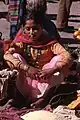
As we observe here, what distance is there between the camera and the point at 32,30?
473cm

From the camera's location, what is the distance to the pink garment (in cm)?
476

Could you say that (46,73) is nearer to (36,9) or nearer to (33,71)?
(33,71)

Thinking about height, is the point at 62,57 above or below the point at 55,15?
above

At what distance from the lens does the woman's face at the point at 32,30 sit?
471 cm

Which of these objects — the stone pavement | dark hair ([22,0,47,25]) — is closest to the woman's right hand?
dark hair ([22,0,47,25])

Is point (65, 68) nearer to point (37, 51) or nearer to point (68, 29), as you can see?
point (37, 51)

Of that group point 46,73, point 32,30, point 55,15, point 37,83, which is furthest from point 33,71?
point 55,15

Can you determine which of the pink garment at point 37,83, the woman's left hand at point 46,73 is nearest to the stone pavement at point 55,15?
the pink garment at point 37,83

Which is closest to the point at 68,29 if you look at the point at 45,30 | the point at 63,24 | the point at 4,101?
the point at 63,24

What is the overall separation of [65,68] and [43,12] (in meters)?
0.57

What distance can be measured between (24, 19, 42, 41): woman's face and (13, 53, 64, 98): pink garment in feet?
0.75

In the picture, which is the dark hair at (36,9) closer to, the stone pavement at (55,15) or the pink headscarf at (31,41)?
the pink headscarf at (31,41)

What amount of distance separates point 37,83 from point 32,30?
0.52m

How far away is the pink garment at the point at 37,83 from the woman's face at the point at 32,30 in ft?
0.75
